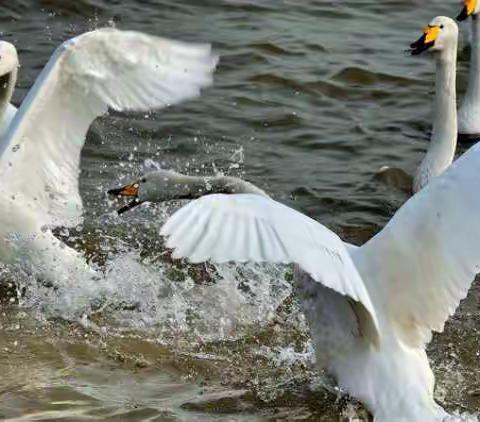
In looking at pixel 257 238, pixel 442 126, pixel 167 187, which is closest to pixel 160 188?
pixel 167 187

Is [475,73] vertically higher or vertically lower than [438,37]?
lower

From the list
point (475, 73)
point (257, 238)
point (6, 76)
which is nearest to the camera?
point (257, 238)

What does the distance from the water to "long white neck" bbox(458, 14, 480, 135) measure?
1.03 ft

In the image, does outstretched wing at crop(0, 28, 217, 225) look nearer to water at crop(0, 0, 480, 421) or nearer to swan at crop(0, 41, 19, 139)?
swan at crop(0, 41, 19, 139)

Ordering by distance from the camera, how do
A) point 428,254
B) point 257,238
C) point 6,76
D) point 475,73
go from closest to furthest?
point 257,238 → point 428,254 → point 6,76 → point 475,73

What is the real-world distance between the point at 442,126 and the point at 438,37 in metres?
0.61

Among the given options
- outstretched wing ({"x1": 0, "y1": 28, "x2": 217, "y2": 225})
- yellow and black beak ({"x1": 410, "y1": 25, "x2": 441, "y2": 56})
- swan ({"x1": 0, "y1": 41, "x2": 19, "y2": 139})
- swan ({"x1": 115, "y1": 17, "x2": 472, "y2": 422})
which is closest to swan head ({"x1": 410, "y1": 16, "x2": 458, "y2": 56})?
yellow and black beak ({"x1": 410, "y1": 25, "x2": 441, "y2": 56})

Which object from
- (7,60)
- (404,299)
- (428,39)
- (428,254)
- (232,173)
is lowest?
(232,173)

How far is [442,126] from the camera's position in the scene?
8297mm

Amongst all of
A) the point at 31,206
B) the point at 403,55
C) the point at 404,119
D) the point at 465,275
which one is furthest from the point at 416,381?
the point at 403,55

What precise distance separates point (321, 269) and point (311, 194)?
400cm

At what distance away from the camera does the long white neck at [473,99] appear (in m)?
9.47

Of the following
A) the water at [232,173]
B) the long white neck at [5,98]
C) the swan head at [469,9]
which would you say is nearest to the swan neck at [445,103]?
the water at [232,173]

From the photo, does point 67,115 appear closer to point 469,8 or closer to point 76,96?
point 76,96
